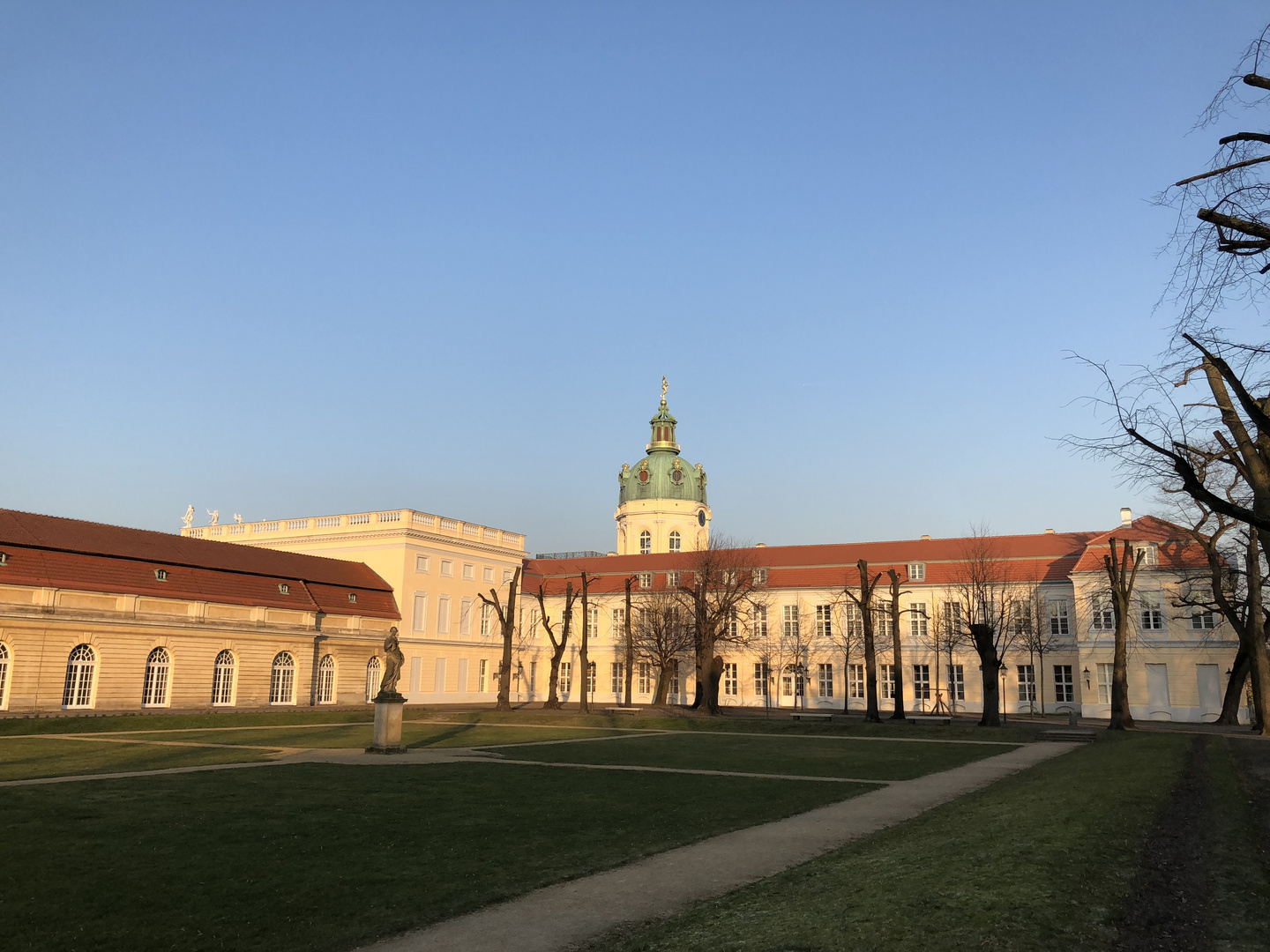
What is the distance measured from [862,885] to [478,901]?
3809 mm

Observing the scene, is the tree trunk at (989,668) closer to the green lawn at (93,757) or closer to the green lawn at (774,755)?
the green lawn at (774,755)

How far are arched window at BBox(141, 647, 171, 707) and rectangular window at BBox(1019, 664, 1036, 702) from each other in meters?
51.2

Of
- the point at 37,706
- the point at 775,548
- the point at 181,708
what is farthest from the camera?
the point at 775,548

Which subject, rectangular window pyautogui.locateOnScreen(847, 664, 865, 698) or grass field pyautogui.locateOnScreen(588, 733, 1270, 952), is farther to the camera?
rectangular window pyautogui.locateOnScreen(847, 664, 865, 698)

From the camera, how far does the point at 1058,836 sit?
34.6 feet

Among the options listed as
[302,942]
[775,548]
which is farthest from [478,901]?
[775,548]

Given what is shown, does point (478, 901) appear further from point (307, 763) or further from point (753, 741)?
point (753, 741)

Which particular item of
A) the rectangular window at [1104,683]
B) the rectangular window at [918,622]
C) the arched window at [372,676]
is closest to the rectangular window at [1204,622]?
the rectangular window at [1104,683]

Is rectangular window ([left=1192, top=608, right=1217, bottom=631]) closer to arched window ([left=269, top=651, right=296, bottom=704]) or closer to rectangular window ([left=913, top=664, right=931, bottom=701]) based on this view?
rectangular window ([left=913, top=664, right=931, bottom=701])

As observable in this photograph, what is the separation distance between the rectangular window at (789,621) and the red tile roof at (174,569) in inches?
1124

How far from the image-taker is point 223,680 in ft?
172

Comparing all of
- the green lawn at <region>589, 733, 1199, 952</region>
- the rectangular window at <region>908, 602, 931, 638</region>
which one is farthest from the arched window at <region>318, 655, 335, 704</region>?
the green lawn at <region>589, 733, 1199, 952</region>

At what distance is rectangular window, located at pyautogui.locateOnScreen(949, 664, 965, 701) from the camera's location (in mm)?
63906

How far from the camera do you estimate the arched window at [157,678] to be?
48.4 m
